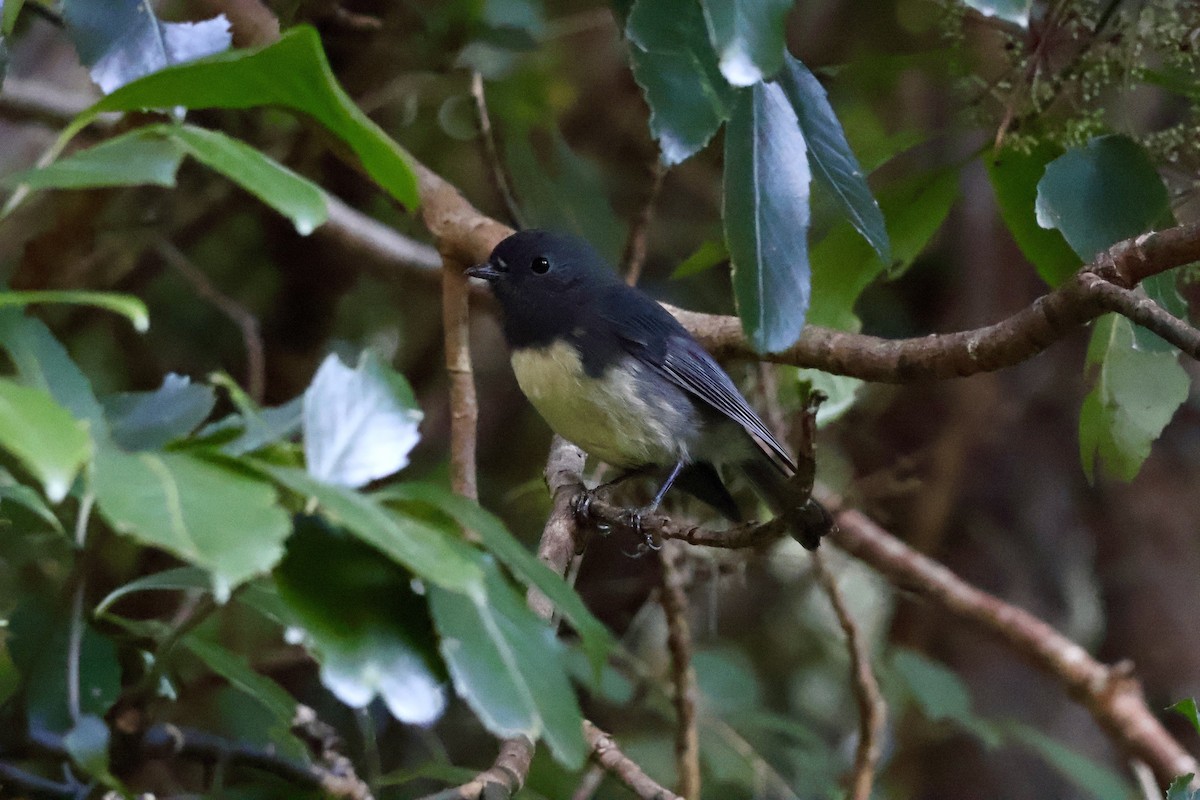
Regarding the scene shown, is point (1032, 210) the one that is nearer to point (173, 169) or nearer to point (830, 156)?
point (830, 156)

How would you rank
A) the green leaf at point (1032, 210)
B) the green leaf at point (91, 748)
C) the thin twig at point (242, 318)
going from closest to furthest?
the green leaf at point (91, 748) < the green leaf at point (1032, 210) < the thin twig at point (242, 318)

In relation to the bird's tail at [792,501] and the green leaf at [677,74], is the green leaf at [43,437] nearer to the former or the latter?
the green leaf at [677,74]

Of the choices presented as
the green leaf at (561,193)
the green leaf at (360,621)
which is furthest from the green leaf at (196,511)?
the green leaf at (561,193)

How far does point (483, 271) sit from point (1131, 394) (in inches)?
61.6

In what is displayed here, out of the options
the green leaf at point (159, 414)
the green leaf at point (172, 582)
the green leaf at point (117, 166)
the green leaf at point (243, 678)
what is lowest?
the green leaf at point (243, 678)

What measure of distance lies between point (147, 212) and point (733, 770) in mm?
2676

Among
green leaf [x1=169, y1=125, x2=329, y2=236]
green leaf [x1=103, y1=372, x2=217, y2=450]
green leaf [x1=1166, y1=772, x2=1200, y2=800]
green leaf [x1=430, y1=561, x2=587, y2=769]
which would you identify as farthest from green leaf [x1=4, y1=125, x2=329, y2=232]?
green leaf [x1=1166, y1=772, x2=1200, y2=800]

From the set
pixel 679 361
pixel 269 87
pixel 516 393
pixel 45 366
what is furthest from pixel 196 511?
pixel 516 393

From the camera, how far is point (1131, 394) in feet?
7.12

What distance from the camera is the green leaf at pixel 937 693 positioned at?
3514 mm

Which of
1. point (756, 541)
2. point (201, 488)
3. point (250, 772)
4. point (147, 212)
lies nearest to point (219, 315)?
point (147, 212)

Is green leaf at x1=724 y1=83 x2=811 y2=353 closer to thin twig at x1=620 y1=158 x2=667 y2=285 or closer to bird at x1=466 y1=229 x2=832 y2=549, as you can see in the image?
Result: bird at x1=466 y1=229 x2=832 y2=549

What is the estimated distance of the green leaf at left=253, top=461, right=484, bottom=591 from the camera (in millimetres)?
950

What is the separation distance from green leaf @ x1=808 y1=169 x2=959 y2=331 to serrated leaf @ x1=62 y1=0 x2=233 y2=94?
4.47ft
